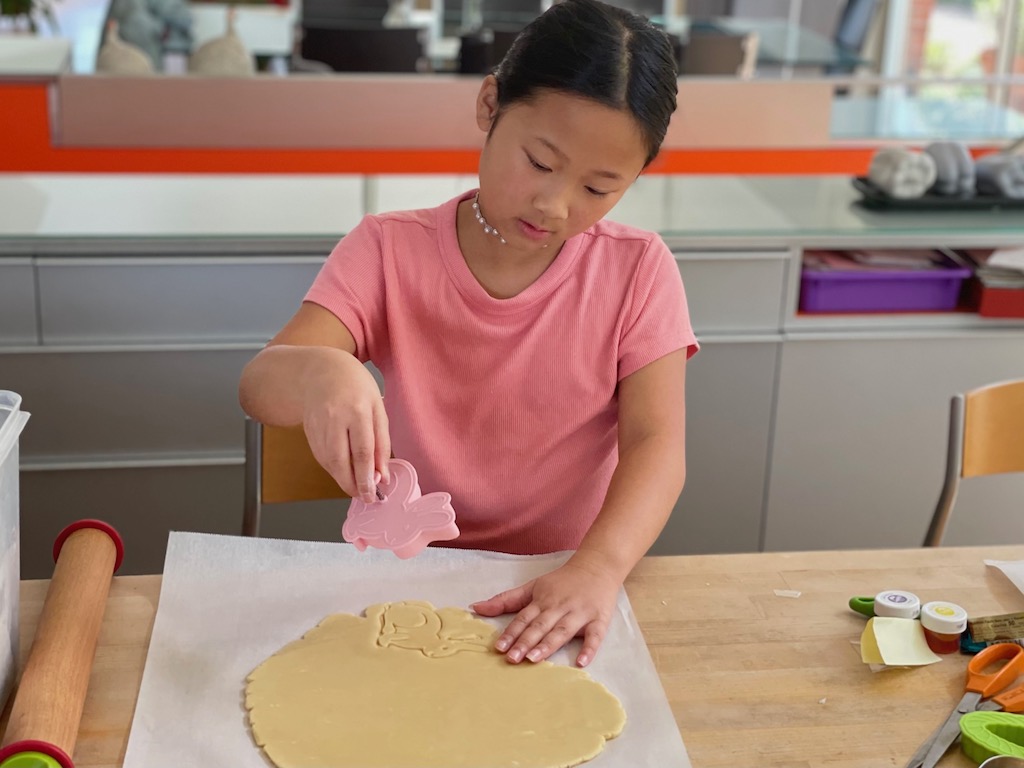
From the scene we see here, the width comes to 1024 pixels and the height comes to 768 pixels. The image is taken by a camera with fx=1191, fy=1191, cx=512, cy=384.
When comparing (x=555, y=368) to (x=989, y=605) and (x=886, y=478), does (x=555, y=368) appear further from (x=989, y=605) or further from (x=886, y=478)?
(x=886, y=478)

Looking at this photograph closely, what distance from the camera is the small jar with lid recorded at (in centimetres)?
101

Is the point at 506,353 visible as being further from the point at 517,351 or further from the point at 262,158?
the point at 262,158

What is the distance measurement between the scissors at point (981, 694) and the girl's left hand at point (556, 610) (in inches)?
10.6

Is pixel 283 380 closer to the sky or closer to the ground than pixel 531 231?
closer to the ground

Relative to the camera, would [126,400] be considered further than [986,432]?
Yes

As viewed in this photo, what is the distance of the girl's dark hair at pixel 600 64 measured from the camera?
3.53ft

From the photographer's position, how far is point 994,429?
1541 millimetres

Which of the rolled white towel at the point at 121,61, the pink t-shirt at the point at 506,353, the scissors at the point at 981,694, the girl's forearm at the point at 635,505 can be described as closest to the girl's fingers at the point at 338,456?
the girl's forearm at the point at 635,505

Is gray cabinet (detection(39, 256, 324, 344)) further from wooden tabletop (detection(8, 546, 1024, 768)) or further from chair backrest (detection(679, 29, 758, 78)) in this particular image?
chair backrest (detection(679, 29, 758, 78))

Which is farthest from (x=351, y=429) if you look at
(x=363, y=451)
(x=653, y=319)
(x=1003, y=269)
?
(x=1003, y=269)

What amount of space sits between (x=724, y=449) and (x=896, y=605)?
3.62ft

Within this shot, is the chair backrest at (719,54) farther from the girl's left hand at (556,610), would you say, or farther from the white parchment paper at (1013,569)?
the girl's left hand at (556,610)

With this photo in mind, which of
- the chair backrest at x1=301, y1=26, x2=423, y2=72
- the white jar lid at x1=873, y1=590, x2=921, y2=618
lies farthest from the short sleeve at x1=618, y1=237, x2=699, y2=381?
the chair backrest at x1=301, y1=26, x2=423, y2=72

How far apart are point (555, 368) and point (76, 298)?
3.17 feet
